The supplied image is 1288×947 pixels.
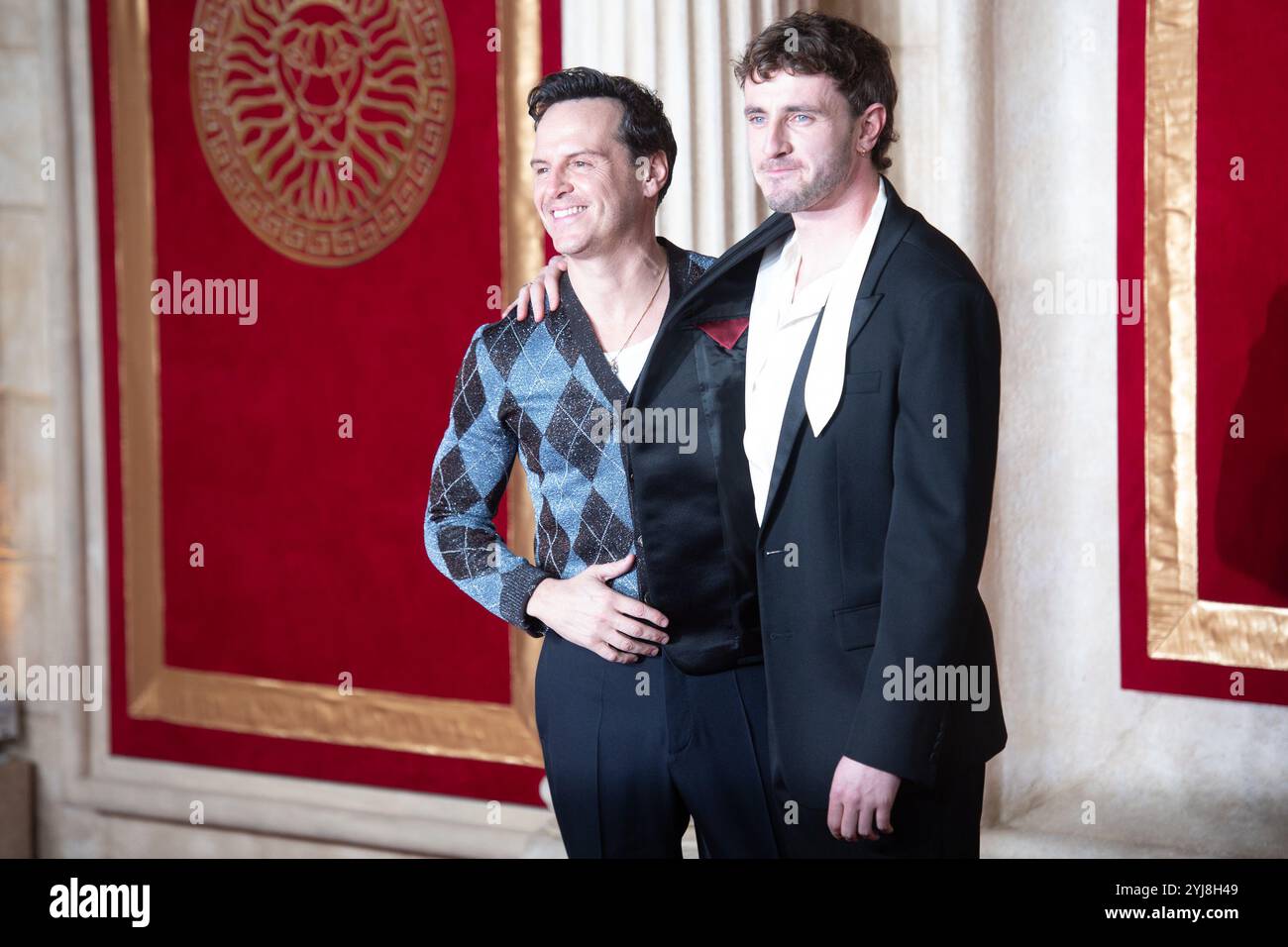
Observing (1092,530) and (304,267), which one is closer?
(1092,530)

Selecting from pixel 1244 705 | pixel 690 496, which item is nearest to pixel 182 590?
pixel 690 496

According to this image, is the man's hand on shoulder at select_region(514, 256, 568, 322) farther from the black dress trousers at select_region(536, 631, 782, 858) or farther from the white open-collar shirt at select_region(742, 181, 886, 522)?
the black dress trousers at select_region(536, 631, 782, 858)

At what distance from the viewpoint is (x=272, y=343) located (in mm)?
3781

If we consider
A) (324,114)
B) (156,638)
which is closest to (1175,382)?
(324,114)

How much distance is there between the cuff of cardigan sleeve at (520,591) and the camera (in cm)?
216

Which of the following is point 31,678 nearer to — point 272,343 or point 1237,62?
point 272,343

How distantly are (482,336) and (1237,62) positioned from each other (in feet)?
5.32

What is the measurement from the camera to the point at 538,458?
7.11ft

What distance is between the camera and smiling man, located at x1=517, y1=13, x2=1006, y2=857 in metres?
1.81

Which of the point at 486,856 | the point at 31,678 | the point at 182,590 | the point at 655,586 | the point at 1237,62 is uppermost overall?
the point at 1237,62

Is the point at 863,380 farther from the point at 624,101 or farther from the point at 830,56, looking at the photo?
the point at 624,101

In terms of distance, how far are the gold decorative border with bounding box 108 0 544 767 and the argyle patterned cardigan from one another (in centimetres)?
127

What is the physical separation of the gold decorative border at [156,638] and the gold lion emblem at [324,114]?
226 mm

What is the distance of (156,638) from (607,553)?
2.27 metres
